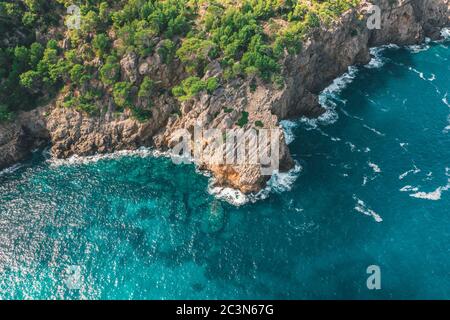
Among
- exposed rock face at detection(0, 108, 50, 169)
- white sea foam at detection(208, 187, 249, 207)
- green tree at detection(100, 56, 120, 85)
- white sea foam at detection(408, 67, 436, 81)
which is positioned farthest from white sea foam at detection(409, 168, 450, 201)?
exposed rock face at detection(0, 108, 50, 169)

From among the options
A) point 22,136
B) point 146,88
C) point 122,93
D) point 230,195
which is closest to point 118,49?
point 122,93

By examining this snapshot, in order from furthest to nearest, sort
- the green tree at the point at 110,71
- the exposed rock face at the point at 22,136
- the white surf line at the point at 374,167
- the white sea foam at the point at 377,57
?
the white sea foam at the point at 377,57
the green tree at the point at 110,71
the exposed rock face at the point at 22,136
the white surf line at the point at 374,167

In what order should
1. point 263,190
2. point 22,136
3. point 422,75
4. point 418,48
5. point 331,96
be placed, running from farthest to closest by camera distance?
point 418,48
point 422,75
point 331,96
point 22,136
point 263,190

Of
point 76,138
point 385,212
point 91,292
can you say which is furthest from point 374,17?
point 91,292

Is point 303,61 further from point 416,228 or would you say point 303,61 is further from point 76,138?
point 76,138

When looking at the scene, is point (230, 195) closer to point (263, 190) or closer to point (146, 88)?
point (263, 190)

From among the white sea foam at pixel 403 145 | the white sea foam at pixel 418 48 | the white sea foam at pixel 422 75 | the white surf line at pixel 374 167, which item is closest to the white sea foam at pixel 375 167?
the white surf line at pixel 374 167

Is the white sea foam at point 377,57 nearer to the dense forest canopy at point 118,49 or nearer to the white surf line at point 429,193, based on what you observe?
the dense forest canopy at point 118,49
